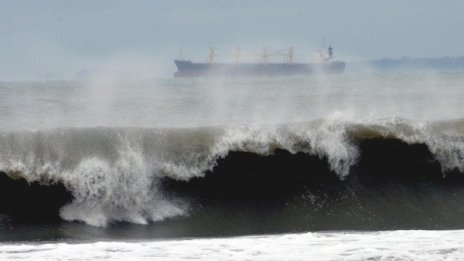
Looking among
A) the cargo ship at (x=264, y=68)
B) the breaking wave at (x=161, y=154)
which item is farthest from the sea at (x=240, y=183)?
the cargo ship at (x=264, y=68)

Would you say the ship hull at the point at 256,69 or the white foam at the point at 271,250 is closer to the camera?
the white foam at the point at 271,250

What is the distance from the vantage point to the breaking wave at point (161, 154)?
41.5ft

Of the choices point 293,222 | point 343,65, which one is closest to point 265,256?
point 293,222

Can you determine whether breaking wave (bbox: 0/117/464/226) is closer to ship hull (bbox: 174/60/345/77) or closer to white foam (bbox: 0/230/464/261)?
white foam (bbox: 0/230/464/261)

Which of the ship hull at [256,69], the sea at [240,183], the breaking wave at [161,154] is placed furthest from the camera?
the ship hull at [256,69]

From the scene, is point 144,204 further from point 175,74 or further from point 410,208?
point 175,74

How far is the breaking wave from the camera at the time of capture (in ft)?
41.5

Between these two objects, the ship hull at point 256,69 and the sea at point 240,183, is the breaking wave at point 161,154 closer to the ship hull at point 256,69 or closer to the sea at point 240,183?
the sea at point 240,183

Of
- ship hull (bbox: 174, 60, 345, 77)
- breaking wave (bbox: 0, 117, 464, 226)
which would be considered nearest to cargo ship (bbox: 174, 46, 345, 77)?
ship hull (bbox: 174, 60, 345, 77)

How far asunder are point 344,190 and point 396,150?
1.72 metres

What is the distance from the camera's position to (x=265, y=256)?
8.91 m

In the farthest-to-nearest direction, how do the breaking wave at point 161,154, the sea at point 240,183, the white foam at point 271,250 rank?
the breaking wave at point 161,154 → the sea at point 240,183 → the white foam at point 271,250

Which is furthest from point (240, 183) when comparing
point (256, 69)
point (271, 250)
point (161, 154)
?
point (256, 69)

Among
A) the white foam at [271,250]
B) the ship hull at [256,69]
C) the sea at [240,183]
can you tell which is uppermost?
the ship hull at [256,69]
